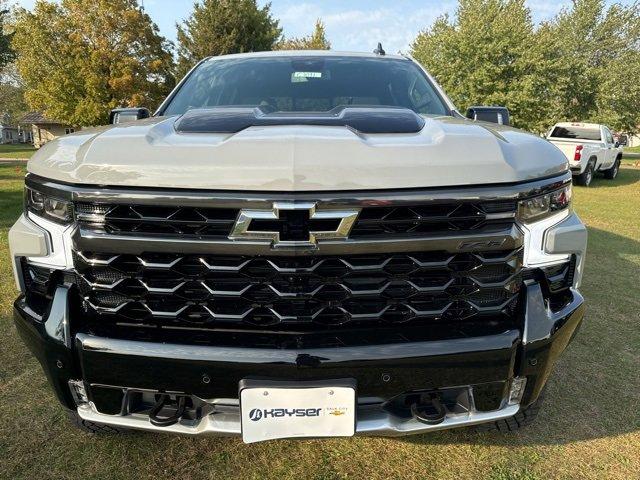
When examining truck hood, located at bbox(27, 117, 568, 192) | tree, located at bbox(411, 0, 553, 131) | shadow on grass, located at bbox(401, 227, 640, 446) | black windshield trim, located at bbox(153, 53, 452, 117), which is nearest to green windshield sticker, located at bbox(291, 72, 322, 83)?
black windshield trim, located at bbox(153, 53, 452, 117)

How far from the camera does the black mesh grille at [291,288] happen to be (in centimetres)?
161

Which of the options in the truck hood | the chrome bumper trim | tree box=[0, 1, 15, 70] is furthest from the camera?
tree box=[0, 1, 15, 70]

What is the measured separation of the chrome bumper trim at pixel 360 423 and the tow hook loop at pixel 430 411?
0.7 inches

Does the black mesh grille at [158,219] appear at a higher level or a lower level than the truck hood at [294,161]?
lower

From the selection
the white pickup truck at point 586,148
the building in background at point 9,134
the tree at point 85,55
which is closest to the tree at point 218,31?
the tree at point 85,55

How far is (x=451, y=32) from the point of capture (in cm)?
2452

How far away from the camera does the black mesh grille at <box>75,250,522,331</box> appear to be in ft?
5.30

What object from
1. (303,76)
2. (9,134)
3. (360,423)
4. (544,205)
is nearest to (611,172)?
(303,76)

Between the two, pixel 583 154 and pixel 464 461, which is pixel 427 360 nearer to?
pixel 464 461

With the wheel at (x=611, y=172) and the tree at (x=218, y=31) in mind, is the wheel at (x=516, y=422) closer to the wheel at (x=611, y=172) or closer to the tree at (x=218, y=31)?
the wheel at (x=611, y=172)

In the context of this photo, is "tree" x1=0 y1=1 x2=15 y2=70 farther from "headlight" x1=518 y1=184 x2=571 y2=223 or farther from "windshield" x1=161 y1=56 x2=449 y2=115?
"headlight" x1=518 y1=184 x2=571 y2=223

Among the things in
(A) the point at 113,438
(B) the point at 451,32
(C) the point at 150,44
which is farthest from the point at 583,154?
(C) the point at 150,44

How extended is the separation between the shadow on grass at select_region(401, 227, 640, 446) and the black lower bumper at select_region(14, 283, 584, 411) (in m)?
0.82

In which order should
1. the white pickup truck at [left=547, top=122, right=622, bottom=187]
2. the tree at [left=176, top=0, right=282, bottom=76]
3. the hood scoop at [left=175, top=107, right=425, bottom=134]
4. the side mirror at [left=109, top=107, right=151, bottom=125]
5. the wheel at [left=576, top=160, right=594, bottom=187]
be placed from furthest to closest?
the tree at [left=176, top=0, right=282, bottom=76] → the wheel at [left=576, top=160, right=594, bottom=187] → the white pickup truck at [left=547, top=122, right=622, bottom=187] → the side mirror at [left=109, top=107, right=151, bottom=125] → the hood scoop at [left=175, top=107, right=425, bottom=134]
